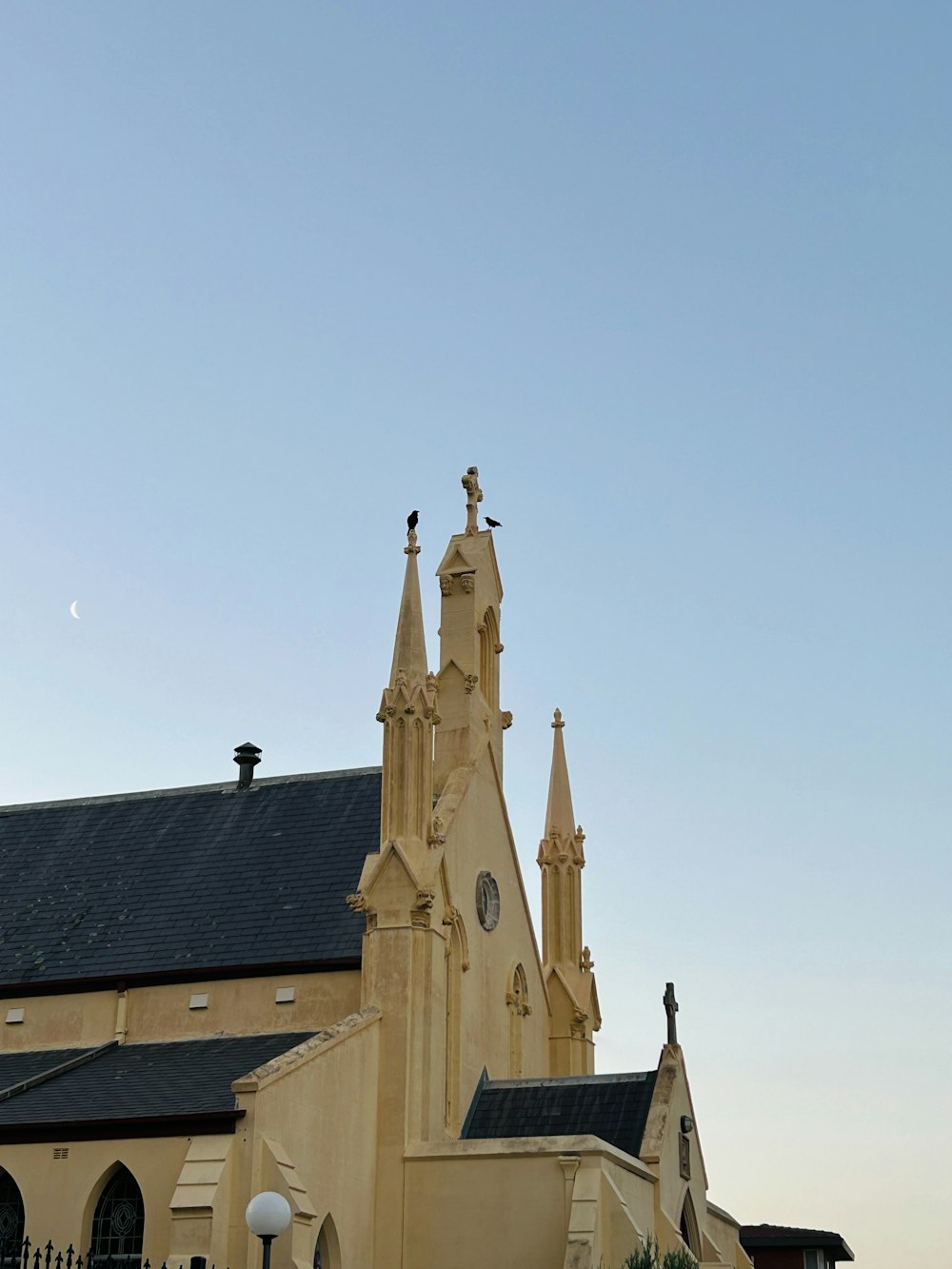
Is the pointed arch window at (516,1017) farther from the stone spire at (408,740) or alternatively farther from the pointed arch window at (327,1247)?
the pointed arch window at (327,1247)

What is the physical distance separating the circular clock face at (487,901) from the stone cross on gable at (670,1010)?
3967 mm

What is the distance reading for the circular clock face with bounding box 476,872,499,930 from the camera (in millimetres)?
35281

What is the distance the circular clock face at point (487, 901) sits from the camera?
3528cm

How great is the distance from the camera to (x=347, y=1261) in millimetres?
28516

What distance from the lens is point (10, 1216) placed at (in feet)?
90.6

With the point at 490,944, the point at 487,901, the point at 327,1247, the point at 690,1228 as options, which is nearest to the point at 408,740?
the point at 487,901

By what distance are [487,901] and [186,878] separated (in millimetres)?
6369

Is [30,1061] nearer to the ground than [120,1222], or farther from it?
farther from it

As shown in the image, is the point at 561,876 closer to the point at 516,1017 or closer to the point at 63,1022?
the point at 516,1017

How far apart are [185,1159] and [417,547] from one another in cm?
1393

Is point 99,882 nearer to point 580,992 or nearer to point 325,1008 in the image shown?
point 325,1008

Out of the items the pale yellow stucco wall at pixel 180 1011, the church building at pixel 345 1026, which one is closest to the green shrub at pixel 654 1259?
the church building at pixel 345 1026

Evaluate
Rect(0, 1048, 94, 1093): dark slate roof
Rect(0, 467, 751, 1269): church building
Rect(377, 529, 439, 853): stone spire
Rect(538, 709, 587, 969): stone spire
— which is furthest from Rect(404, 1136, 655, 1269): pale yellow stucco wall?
Rect(538, 709, 587, 969): stone spire

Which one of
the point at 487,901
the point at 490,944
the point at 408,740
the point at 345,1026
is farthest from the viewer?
the point at 487,901
